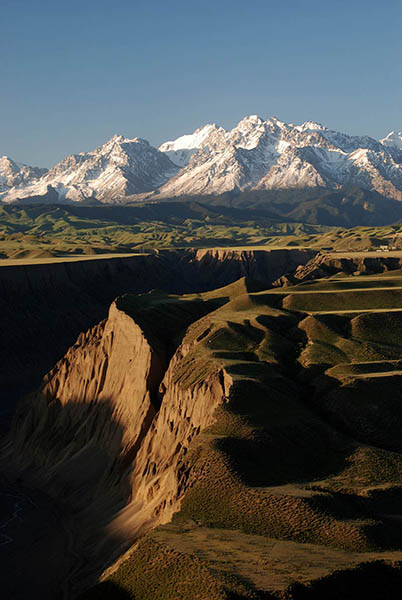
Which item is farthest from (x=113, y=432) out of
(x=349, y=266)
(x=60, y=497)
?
(x=349, y=266)

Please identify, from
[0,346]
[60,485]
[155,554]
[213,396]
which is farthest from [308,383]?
[0,346]

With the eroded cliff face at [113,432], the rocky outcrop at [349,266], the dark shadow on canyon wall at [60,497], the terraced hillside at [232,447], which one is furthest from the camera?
the rocky outcrop at [349,266]

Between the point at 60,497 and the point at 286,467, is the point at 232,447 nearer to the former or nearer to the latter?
the point at 286,467

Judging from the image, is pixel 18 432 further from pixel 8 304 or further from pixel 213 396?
pixel 8 304

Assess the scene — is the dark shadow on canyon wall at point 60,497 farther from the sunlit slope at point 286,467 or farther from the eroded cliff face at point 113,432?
the sunlit slope at point 286,467

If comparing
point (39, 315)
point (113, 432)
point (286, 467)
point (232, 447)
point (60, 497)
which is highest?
point (232, 447)

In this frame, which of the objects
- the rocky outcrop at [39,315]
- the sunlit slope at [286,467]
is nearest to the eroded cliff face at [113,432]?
the sunlit slope at [286,467]

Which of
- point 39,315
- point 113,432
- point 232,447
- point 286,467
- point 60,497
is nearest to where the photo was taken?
point 286,467
